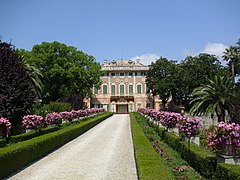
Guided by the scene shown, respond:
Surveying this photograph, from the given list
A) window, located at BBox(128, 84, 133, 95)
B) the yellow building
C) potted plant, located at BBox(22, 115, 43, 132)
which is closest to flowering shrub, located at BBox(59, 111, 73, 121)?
potted plant, located at BBox(22, 115, 43, 132)

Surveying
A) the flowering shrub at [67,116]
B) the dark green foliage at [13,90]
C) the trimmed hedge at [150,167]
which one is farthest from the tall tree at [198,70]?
the trimmed hedge at [150,167]

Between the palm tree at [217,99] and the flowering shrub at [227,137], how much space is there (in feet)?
60.6

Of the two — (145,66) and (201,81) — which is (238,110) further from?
(145,66)

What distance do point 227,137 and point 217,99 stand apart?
1989cm

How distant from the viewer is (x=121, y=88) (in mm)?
59188

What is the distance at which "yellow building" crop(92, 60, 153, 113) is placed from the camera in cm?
5872

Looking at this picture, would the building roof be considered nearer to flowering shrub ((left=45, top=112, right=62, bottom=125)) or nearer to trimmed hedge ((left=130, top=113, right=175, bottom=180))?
flowering shrub ((left=45, top=112, right=62, bottom=125))

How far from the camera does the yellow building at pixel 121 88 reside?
193 feet

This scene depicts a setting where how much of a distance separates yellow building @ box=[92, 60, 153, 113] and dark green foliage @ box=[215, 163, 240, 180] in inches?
2055

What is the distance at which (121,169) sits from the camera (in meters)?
9.23

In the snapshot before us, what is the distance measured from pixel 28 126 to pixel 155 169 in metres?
9.53

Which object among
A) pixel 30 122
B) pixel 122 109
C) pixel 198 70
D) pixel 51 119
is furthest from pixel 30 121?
pixel 122 109

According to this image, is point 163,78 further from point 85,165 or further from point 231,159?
point 231,159

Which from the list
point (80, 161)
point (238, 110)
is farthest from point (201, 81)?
point (80, 161)
